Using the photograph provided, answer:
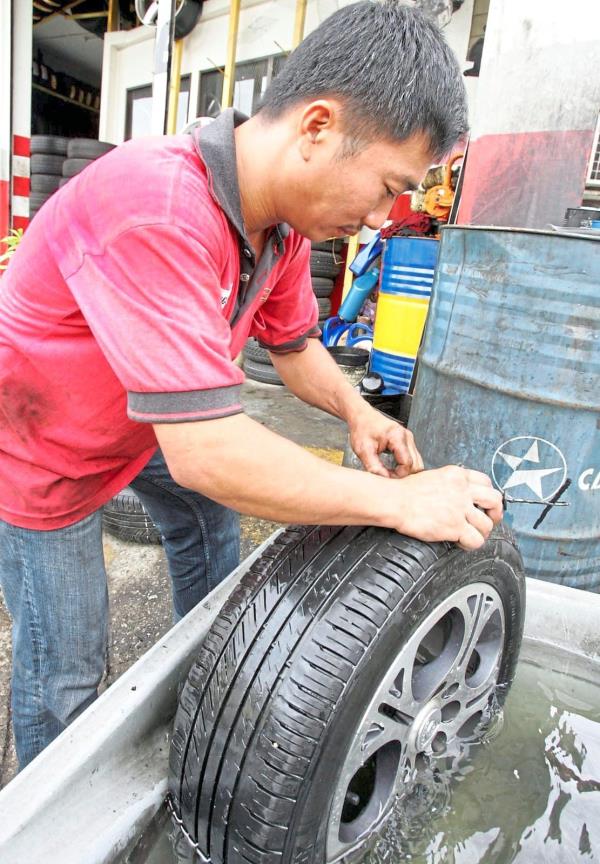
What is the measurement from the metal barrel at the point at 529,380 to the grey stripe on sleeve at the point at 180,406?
4.53ft

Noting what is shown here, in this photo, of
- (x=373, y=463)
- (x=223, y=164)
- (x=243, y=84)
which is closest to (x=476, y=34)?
(x=243, y=84)

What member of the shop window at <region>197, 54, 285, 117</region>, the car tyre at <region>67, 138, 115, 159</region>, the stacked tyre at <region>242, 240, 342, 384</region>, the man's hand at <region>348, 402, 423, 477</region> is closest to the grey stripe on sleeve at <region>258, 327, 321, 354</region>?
the man's hand at <region>348, 402, 423, 477</region>

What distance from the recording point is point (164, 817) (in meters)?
1.12

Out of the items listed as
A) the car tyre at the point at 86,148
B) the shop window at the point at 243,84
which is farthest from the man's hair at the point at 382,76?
the car tyre at the point at 86,148

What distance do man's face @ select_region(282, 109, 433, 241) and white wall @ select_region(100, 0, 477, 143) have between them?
484cm

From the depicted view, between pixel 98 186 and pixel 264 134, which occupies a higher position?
pixel 264 134

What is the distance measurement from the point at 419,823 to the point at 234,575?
25.1 inches

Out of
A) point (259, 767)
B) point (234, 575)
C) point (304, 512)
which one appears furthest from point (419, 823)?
point (304, 512)

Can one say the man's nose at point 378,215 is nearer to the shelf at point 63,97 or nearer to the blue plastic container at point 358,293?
the blue plastic container at point 358,293

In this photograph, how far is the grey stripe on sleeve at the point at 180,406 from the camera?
0.88m

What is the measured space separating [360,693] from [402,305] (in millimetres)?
3342

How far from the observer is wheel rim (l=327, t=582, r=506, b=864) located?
107cm

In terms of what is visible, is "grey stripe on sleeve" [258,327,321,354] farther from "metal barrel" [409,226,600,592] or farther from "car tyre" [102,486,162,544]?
"car tyre" [102,486,162,544]

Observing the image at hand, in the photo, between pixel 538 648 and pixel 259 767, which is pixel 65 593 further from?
pixel 538 648
